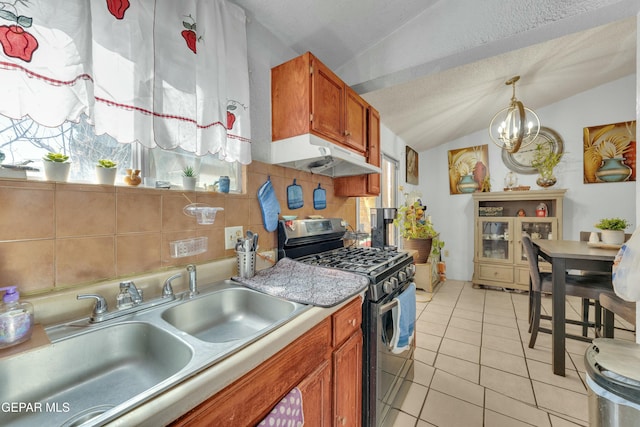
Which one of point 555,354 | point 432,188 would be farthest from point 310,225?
point 432,188

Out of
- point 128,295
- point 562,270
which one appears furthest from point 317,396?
point 562,270

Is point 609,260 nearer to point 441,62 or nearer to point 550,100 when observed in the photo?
point 441,62

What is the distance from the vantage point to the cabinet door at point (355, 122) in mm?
1809

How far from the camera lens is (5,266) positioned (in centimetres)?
73

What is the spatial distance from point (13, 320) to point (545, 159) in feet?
17.1

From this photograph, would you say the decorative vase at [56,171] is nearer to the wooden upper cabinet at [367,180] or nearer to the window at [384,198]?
the wooden upper cabinet at [367,180]

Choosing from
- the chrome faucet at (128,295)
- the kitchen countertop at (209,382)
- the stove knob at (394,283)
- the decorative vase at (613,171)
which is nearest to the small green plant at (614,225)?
the decorative vase at (613,171)

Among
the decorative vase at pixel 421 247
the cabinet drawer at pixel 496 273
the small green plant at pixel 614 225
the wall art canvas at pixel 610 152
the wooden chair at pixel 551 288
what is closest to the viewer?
the wooden chair at pixel 551 288

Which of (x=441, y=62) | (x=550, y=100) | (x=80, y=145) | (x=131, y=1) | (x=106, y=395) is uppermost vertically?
(x=550, y=100)

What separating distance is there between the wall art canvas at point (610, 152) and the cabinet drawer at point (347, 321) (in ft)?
14.5

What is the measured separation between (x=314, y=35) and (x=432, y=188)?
3687mm

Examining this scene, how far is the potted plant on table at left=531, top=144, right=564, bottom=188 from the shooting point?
3.60 metres

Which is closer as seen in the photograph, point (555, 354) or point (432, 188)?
point (555, 354)

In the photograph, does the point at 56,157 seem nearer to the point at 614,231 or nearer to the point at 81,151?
the point at 81,151
